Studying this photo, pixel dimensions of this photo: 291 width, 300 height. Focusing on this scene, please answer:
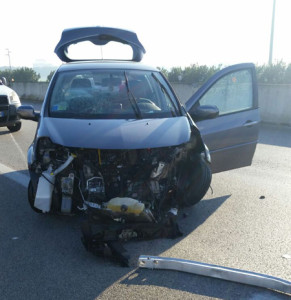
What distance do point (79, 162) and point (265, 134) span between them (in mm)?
8456

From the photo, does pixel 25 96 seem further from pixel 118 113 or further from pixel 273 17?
pixel 118 113

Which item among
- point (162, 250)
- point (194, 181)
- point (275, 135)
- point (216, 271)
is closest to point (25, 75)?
point (275, 135)

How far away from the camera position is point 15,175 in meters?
6.74

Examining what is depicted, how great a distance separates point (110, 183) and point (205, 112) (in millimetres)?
1815

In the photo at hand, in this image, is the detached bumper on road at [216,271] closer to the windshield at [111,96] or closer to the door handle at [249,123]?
the windshield at [111,96]

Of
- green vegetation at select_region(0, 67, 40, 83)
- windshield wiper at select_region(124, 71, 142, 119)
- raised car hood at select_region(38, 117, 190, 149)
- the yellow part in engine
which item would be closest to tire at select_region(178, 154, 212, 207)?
raised car hood at select_region(38, 117, 190, 149)

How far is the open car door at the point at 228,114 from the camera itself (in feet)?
17.7

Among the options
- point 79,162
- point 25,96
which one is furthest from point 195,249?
point 25,96

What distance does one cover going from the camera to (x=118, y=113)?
15.7 ft

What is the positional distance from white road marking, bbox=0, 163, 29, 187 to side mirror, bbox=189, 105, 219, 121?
110 inches

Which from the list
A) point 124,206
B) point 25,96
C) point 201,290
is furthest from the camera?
point 25,96

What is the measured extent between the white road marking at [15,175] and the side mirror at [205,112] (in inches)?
110

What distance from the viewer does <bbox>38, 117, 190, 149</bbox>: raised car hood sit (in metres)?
3.99

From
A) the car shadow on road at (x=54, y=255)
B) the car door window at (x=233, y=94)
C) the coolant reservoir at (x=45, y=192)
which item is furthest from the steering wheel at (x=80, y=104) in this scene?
the car door window at (x=233, y=94)
